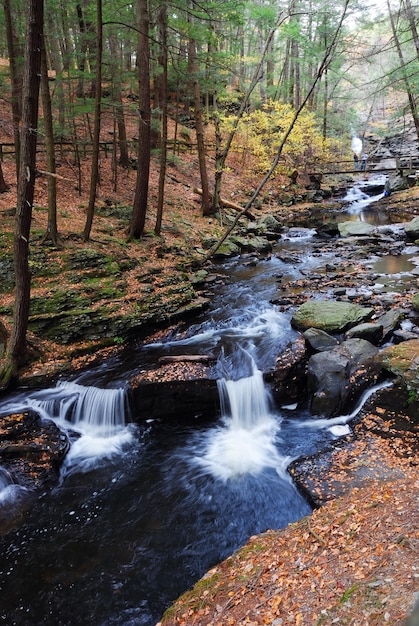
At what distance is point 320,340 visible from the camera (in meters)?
8.29

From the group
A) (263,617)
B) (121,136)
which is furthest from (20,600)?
(121,136)

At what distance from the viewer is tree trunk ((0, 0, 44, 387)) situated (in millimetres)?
5922

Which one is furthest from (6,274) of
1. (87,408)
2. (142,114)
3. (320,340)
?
(320,340)

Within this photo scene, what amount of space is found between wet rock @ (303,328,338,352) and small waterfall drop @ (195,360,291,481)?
137 centimetres

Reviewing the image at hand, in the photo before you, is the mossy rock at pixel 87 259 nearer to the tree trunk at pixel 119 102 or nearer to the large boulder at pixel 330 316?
the large boulder at pixel 330 316

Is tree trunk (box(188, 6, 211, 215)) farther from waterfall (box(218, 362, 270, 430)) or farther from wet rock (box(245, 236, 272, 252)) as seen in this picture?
waterfall (box(218, 362, 270, 430))

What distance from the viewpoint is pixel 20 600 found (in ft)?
14.1

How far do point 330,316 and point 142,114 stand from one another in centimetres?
865

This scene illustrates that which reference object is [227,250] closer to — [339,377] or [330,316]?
[330,316]

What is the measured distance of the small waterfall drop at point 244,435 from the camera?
21.1 ft

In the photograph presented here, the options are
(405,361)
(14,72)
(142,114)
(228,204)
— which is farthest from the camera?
(228,204)

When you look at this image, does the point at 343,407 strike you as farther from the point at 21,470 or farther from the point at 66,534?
the point at 21,470

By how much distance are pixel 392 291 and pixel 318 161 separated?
75.0 ft

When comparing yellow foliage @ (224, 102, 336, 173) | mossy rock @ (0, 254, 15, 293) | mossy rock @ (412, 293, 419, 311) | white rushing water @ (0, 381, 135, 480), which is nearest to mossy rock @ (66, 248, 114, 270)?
mossy rock @ (0, 254, 15, 293)
